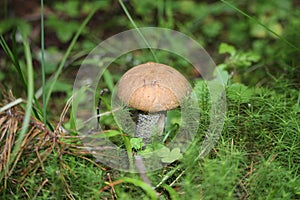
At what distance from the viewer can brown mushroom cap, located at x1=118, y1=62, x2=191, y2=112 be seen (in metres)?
1.68

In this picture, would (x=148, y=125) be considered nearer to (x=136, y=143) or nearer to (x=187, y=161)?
(x=136, y=143)

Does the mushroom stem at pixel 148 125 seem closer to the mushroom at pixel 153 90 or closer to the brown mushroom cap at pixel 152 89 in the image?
the mushroom at pixel 153 90

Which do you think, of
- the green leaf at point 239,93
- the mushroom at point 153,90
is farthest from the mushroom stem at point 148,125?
the green leaf at point 239,93

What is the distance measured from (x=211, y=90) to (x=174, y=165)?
44cm

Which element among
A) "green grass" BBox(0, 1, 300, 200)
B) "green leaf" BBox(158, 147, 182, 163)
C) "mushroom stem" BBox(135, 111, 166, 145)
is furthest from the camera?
"mushroom stem" BBox(135, 111, 166, 145)

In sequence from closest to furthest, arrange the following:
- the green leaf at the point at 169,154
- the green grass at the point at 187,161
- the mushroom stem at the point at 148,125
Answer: the green grass at the point at 187,161, the green leaf at the point at 169,154, the mushroom stem at the point at 148,125

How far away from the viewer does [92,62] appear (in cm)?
262

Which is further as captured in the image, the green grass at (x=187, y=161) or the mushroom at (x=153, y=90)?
the mushroom at (x=153, y=90)

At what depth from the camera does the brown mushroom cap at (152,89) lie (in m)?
1.68

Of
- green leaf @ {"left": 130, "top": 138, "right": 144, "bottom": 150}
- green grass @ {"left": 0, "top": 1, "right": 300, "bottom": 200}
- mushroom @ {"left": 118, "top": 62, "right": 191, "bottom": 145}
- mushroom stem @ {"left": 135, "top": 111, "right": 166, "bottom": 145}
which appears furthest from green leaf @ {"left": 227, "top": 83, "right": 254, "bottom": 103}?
green leaf @ {"left": 130, "top": 138, "right": 144, "bottom": 150}

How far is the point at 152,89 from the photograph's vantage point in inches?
66.2

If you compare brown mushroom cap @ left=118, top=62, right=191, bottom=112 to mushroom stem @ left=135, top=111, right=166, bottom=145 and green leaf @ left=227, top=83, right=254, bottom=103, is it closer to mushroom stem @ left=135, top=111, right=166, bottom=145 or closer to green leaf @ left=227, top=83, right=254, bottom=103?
mushroom stem @ left=135, top=111, right=166, bottom=145

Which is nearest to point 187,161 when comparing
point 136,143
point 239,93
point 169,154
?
point 169,154

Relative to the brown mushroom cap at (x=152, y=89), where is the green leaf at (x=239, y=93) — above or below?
below
